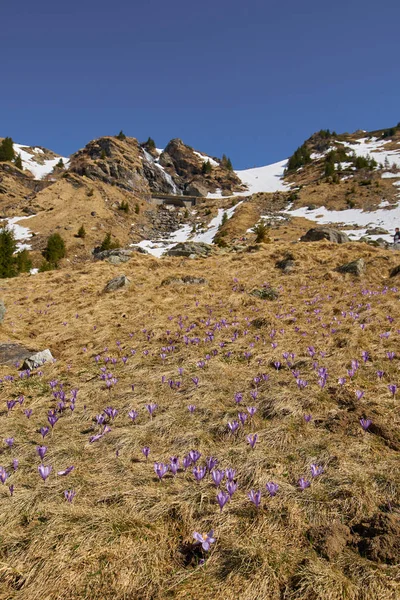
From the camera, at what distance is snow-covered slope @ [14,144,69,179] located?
346ft

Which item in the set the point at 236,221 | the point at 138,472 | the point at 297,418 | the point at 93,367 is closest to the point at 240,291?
the point at 93,367

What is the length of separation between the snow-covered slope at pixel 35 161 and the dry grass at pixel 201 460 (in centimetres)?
11479

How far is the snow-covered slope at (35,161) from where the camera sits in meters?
105

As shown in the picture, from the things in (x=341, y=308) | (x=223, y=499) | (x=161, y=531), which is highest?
(x=223, y=499)

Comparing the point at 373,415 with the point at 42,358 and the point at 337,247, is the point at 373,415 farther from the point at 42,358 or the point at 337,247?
the point at 337,247

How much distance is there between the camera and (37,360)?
6.89 meters

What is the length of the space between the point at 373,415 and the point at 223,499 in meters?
2.61

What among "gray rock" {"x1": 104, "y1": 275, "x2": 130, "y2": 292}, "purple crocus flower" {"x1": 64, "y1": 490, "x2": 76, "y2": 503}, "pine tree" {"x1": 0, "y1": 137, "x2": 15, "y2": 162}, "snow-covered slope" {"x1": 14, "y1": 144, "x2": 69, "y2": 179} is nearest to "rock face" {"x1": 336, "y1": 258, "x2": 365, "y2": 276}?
"gray rock" {"x1": 104, "y1": 275, "x2": 130, "y2": 292}

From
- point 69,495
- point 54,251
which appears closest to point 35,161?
point 54,251

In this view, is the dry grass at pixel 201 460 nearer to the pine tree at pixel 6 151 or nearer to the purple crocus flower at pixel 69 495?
the purple crocus flower at pixel 69 495

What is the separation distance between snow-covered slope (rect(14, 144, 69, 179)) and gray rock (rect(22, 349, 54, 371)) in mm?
112876

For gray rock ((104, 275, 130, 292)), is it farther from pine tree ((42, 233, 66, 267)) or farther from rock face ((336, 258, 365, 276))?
pine tree ((42, 233, 66, 267))

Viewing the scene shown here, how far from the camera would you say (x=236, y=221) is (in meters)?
48.5

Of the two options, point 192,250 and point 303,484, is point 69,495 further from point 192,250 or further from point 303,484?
point 192,250
